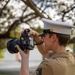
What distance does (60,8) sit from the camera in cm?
931

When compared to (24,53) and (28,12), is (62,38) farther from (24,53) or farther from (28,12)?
(28,12)

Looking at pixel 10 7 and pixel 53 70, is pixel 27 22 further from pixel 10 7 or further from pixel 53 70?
pixel 53 70

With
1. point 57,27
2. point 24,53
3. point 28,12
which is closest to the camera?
point 24,53

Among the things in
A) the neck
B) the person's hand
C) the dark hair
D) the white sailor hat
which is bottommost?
the person's hand

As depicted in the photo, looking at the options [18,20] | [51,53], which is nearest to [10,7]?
[18,20]

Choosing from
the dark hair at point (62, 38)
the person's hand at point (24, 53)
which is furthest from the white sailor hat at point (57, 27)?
the person's hand at point (24, 53)

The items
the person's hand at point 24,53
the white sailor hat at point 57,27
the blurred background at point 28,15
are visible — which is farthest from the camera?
the blurred background at point 28,15

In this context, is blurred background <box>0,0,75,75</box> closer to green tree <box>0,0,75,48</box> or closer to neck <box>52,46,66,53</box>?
green tree <box>0,0,75,48</box>

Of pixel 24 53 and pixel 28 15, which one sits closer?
pixel 24 53

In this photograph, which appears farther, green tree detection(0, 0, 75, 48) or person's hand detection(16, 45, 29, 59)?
green tree detection(0, 0, 75, 48)

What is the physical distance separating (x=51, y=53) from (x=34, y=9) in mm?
6411

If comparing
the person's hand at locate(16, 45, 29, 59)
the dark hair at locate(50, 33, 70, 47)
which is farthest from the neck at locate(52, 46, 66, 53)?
the person's hand at locate(16, 45, 29, 59)

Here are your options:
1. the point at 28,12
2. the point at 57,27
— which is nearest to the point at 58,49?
the point at 57,27

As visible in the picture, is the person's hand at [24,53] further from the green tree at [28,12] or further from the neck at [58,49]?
the green tree at [28,12]
